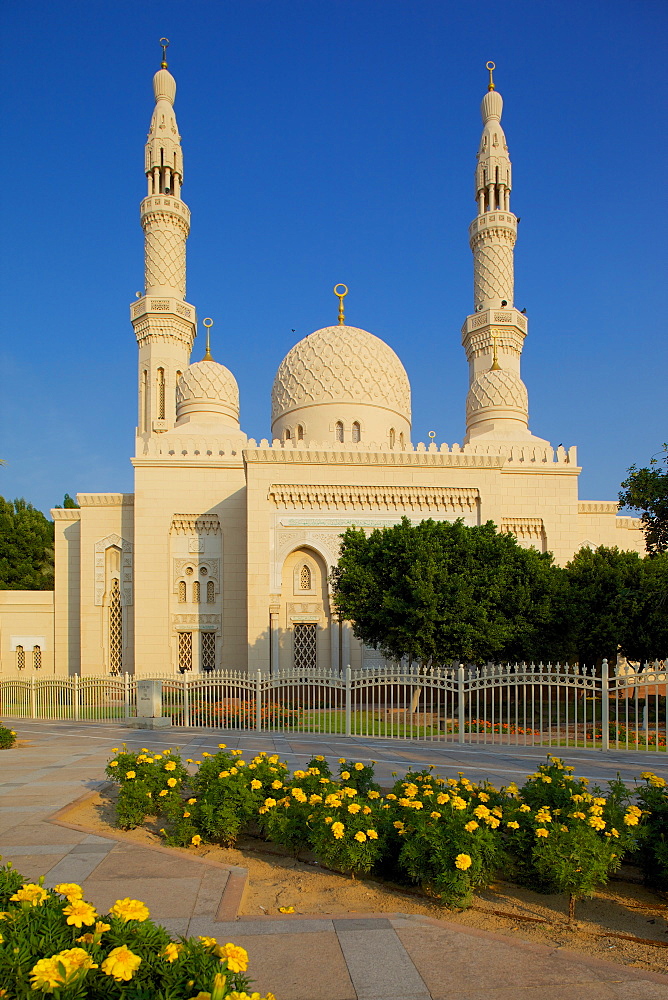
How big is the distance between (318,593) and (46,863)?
1589 cm

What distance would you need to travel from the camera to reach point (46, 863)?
183 inches

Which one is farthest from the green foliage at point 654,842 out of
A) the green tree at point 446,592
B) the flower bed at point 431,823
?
the green tree at point 446,592

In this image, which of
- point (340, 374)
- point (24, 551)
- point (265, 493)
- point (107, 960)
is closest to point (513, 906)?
point (107, 960)

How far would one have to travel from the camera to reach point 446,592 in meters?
15.0

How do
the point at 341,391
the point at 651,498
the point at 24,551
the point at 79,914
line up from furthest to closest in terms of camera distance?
the point at 24,551
the point at 341,391
the point at 651,498
the point at 79,914

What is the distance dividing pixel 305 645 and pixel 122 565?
6.51m

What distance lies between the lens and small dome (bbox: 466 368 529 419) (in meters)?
25.5

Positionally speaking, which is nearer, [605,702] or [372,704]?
[605,702]

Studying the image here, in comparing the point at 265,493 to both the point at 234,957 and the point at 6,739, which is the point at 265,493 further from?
the point at 234,957

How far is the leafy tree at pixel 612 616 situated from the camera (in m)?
16.2

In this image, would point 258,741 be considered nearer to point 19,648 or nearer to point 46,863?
point 46,863

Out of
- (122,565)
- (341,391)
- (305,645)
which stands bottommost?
(305,645)

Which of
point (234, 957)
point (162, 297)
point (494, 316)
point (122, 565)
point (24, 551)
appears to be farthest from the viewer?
point (24, 551)

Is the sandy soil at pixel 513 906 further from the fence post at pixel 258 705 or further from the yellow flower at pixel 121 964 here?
the fence post at pixel 258 705
